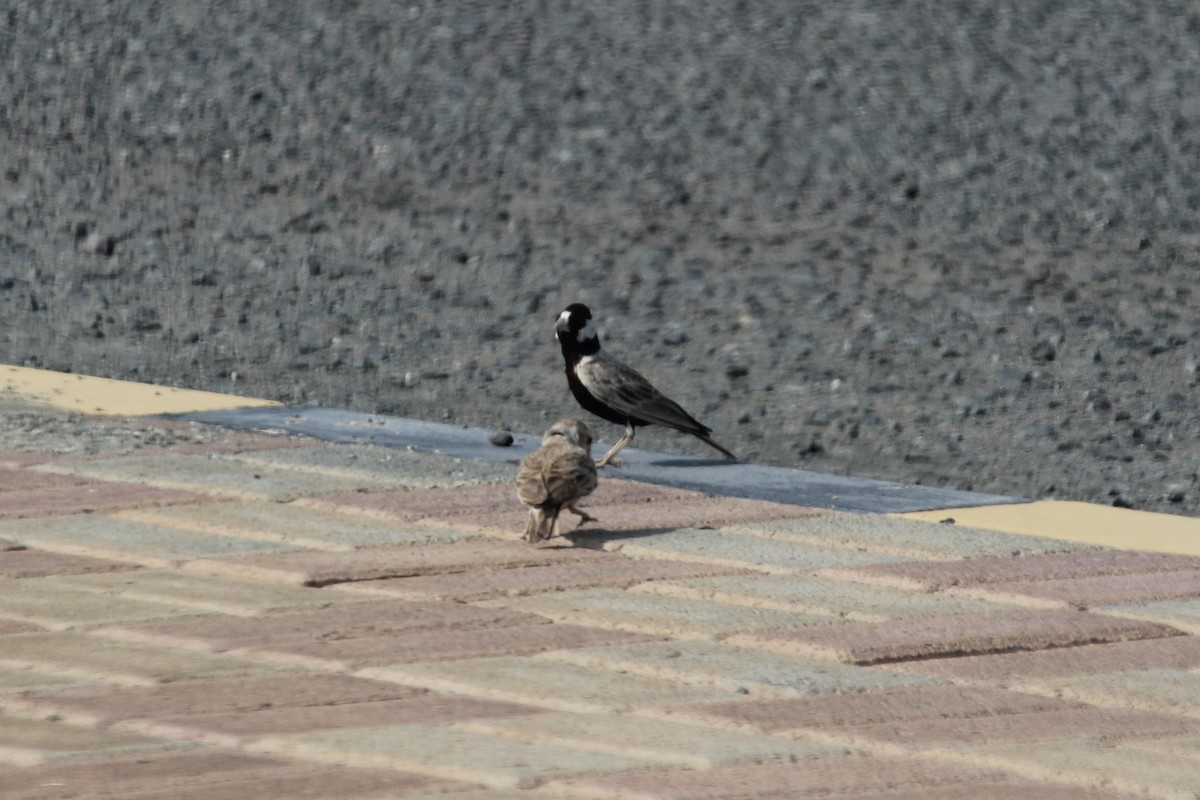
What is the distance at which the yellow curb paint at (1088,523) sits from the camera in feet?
20.1

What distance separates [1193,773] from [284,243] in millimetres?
9185

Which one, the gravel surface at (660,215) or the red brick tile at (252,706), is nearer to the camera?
the red brick tile at (252,706)

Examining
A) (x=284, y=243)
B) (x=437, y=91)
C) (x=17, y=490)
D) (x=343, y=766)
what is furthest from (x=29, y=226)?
(x=343, y=766)

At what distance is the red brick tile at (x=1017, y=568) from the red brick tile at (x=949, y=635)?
13.0 inches

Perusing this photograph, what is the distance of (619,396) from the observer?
751 cm

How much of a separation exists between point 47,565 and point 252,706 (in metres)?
1.42

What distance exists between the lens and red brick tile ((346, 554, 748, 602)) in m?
5.18

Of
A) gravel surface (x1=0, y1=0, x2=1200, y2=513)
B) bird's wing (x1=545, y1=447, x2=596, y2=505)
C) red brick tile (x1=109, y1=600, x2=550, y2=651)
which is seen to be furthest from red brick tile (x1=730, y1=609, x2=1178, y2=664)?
gravel surface (x1=0, y1=0, x2=1200, y2=513)

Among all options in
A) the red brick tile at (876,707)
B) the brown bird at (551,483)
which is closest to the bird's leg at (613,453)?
the brown bird at (551,483)

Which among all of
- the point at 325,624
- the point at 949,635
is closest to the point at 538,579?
the point at 325,624

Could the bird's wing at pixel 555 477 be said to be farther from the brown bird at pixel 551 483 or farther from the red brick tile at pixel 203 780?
the red brick tile at pixel 203 780

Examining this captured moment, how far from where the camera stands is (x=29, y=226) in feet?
42.4

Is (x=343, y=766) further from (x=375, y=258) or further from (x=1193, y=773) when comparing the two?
(x=375, y=258)

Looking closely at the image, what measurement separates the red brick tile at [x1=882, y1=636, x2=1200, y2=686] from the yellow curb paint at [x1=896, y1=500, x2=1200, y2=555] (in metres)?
1.18
